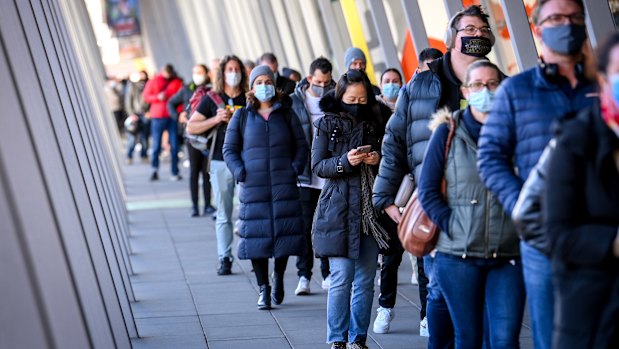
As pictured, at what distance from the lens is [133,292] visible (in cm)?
1076

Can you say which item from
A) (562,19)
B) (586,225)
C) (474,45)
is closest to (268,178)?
(474,45)

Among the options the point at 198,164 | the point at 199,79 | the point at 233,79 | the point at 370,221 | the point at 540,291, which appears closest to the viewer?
the point at 540,291

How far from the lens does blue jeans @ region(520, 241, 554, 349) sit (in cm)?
482

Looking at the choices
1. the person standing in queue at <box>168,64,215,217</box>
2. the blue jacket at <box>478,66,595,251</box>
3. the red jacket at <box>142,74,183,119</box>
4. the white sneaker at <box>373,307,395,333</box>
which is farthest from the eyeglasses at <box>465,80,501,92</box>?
the red jacket at <box>142,74,183,119</box>

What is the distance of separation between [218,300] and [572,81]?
571 cm

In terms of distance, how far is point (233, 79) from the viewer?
11.7 meters

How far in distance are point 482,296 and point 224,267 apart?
6239mm

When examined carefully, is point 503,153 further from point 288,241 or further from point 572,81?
point 288,241

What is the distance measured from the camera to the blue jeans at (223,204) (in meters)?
12.0

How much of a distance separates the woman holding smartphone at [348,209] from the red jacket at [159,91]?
1368cm

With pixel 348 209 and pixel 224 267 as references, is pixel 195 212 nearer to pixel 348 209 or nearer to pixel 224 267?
pixel 224 267

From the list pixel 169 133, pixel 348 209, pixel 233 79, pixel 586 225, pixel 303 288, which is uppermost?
pixel 233 79

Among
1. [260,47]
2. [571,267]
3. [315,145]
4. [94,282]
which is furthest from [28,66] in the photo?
[260,47]

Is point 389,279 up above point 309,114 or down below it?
below
